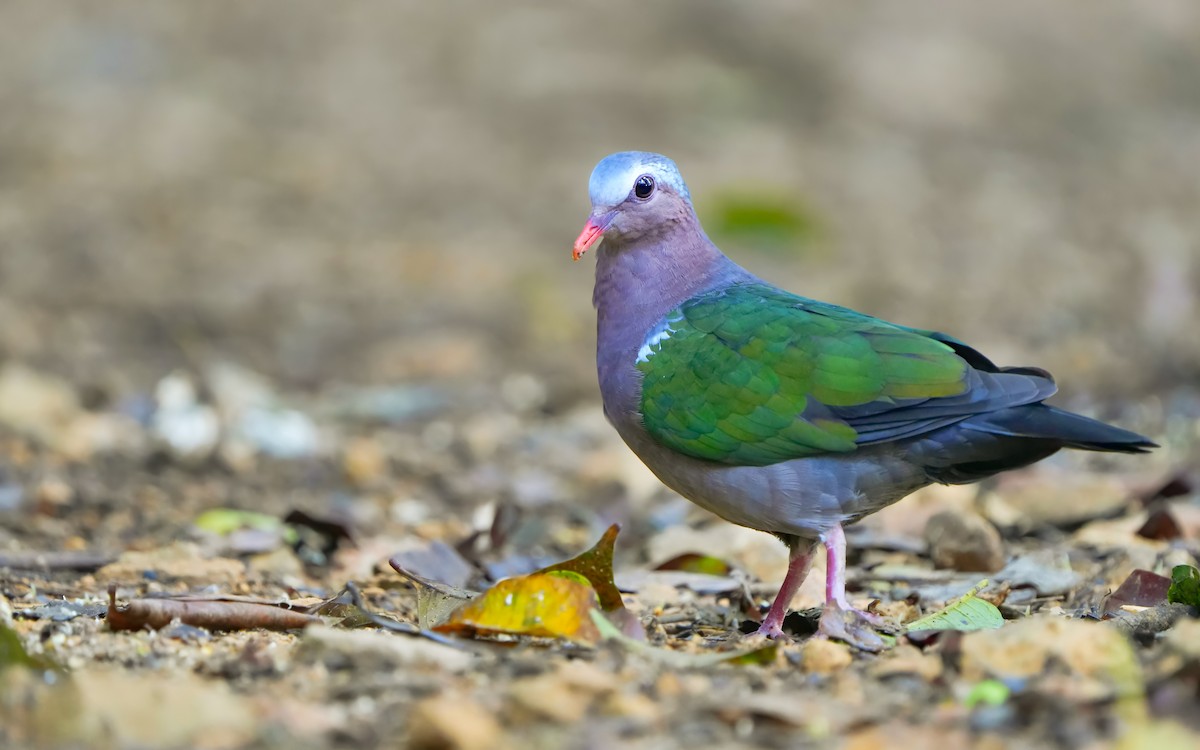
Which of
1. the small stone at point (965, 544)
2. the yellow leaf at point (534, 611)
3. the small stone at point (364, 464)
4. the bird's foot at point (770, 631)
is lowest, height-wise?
the yellow leaf at point (534, 611)

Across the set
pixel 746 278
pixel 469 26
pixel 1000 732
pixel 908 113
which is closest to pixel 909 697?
pixel 1000 732

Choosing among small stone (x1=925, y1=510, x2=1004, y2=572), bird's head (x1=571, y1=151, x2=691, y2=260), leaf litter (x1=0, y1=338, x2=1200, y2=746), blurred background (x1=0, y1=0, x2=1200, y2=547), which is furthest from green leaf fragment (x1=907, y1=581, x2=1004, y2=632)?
blurred background (x1=0, y1=0, x2=1200, y2=547)

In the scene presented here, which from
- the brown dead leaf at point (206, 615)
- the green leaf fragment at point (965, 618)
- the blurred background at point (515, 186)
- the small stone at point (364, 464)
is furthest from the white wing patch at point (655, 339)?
the blurred background at point (515, 186)

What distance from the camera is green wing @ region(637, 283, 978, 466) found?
409cm

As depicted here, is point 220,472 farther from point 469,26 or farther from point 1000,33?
point 1000,33

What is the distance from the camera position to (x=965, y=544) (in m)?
5.07

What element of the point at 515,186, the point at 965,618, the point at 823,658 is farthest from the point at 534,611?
the point at 515,186

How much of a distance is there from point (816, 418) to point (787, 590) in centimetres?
54

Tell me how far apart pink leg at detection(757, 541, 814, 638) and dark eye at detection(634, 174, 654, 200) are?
1192mm

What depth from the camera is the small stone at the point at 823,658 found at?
3.46 m

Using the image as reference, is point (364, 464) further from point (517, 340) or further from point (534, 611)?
point (534, 611)

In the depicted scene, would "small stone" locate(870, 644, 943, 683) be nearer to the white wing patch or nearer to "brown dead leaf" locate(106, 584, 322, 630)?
the white wing patch

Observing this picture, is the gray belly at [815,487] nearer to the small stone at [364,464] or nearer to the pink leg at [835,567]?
the pink leg at [835,567]

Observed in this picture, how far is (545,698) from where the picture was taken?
116 inches
